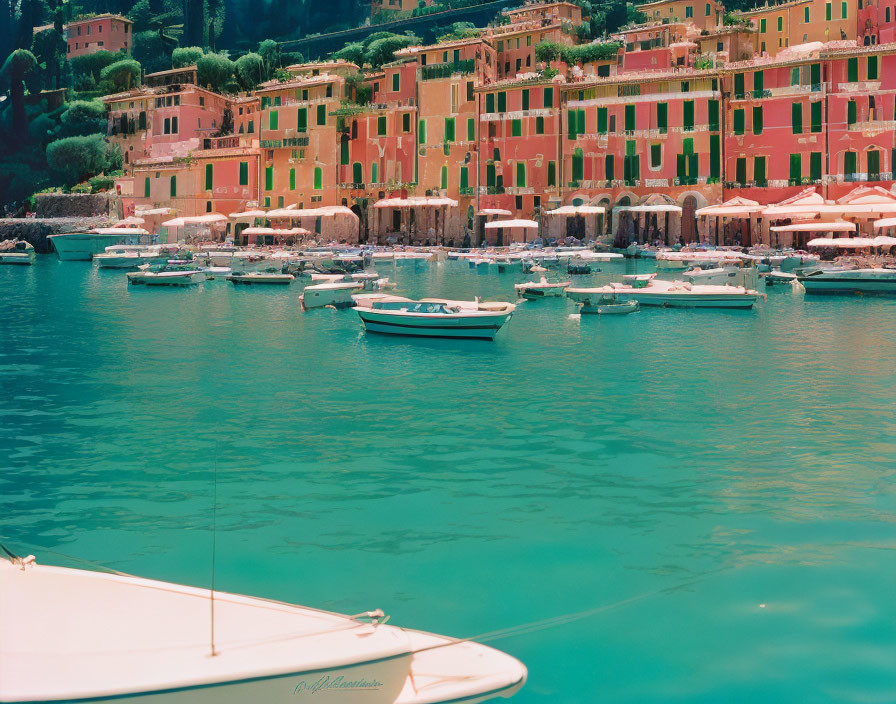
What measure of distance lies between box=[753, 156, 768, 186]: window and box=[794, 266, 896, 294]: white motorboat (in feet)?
58.8

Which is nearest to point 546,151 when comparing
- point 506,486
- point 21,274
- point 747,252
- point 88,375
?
point 747,252

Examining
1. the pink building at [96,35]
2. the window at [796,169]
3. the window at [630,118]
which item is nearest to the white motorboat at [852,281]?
the window at [796,169]

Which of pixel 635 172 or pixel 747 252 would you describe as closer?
pixel 747 252

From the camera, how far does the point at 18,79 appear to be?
8606cm

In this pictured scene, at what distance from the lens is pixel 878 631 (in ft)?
23.9

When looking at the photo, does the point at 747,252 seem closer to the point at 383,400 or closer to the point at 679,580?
the point at 383,400

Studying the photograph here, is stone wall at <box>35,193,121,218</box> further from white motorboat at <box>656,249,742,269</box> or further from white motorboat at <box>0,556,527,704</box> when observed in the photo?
white motorboat at <box>0,556,527,704</box>

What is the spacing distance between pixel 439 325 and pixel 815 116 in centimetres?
3387

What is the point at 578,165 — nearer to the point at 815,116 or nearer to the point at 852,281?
the point at 815,116

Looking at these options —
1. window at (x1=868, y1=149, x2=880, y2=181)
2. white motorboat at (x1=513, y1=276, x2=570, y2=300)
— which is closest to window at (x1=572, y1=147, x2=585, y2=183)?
window at (x1=868, y1=149, x2=880, y2=181)

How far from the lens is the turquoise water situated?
7320 millimetres

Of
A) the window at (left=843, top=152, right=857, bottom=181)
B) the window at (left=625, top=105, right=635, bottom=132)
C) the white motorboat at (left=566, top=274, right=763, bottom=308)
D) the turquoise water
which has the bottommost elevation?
the turquoise water

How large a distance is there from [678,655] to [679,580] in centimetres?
136

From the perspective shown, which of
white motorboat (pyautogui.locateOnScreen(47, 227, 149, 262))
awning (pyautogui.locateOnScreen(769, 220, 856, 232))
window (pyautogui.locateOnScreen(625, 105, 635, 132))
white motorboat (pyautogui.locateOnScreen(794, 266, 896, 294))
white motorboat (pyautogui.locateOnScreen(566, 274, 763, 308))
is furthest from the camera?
white motorboat (pyautogui.locateOnScreen(47, 227, 149, 262))
